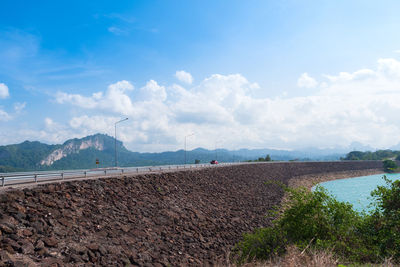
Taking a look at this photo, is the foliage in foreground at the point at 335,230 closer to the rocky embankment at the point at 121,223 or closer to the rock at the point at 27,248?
Answer: the rocky embankment at the point at 121,223

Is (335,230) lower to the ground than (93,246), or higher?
lower

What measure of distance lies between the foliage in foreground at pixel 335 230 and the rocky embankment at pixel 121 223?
145 inches

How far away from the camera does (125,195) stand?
76.3 ft

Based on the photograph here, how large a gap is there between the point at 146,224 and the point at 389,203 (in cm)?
1623

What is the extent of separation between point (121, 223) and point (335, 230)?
1410cm

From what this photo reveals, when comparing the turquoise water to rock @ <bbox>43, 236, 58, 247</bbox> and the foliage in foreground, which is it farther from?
rock @ <bbox>43, 236, 58, 247</bbox>

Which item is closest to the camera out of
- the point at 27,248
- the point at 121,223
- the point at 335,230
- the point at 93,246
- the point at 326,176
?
the point at 27,248

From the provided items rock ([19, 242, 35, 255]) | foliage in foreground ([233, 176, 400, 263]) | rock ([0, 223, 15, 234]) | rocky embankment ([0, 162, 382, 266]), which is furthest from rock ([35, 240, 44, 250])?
foliage in foreground ([233, 176, 400, 263])

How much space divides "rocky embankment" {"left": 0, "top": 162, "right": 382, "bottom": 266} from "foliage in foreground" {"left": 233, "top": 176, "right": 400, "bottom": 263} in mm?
3678

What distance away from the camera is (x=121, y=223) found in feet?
61.4

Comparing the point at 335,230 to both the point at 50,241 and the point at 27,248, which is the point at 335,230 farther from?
the point at 27,248

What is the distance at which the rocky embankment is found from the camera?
43.2 ft

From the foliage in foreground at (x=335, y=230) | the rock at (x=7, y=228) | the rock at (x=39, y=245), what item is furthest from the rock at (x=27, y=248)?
the foliage in foreground at (x=335, y=230)

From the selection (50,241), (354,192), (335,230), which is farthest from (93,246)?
(354,192)
